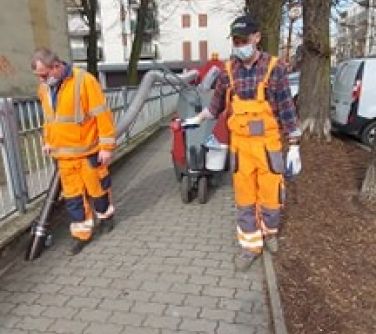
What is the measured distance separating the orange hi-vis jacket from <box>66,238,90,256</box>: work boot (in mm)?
931

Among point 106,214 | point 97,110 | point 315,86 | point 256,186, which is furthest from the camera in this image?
point 315,86

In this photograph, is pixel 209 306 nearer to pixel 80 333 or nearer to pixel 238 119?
pixel 80 333

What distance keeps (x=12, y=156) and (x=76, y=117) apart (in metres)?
1.05

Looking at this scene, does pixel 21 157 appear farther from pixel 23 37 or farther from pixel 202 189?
pixel 23 37

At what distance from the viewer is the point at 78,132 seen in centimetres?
459

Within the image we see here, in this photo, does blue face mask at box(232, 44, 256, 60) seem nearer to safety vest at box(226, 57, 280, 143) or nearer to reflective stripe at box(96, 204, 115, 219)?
safety vest at box(226, 57, 280, 143)

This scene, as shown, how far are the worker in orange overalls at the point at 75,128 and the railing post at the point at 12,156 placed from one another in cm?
57

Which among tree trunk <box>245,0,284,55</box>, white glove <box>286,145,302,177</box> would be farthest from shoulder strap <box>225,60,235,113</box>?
tree trunk <box>245,0,284,55</box>

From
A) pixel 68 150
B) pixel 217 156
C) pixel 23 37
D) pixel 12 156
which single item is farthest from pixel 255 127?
pixel 23 37

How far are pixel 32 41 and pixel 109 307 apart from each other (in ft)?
37.1

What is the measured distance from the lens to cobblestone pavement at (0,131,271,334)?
3.68 meters

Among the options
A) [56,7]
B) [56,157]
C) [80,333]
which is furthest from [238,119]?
[56,7]

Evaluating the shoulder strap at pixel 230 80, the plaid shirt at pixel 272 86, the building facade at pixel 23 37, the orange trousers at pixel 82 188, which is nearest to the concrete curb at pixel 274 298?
the plaid shirt at pixel 272 86

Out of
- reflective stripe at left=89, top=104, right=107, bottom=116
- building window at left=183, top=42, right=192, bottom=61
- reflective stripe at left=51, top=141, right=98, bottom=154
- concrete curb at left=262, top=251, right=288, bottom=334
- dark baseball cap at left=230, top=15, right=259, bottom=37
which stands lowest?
building window at left=183, top=42, right=192, bottom=61
